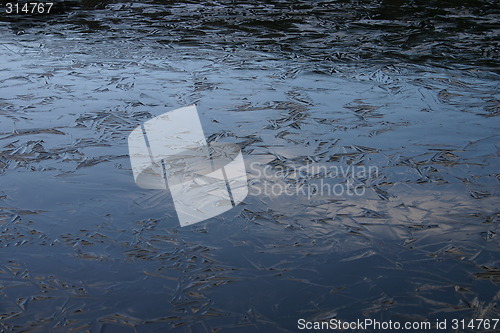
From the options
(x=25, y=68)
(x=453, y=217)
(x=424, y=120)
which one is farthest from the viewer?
(x=25, y=68)

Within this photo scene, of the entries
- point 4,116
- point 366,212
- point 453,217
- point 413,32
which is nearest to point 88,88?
point 4,116

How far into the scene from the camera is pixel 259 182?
8.99ft

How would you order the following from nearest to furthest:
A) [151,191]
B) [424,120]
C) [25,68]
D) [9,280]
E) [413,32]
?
1. [9,280]
2. [151,191]
3. [424,120]
4. [25,68]
5. [413,32]

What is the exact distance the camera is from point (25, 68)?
14.5 feet

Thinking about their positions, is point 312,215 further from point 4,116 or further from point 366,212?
point 4,116

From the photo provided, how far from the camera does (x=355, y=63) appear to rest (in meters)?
4.43

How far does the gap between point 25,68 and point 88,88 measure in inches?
31.3

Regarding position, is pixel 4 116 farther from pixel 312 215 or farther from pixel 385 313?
pixel 385 313

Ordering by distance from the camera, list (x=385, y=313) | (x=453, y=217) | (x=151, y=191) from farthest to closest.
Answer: (x=151, y=191)
(x=453, y=217)
(x=385, y=313)

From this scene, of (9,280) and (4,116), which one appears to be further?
(4,116)

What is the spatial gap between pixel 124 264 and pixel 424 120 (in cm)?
207

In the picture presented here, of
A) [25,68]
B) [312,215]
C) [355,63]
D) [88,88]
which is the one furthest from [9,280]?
[355,63]

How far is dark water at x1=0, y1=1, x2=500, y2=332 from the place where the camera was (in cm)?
198

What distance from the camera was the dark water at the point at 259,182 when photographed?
1.98 m
